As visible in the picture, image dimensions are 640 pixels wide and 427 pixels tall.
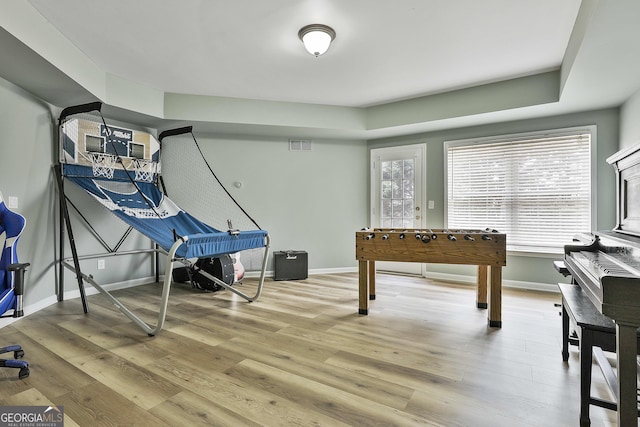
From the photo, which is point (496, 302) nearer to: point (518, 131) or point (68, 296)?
point (518, 131)

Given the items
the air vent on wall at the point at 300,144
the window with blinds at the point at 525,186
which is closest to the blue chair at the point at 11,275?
the air vent on wall at the point at 300,144

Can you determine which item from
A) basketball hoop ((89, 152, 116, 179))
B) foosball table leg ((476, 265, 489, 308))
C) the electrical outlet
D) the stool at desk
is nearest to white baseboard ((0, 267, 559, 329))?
the electrical outlet

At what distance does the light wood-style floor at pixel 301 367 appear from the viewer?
5.14 ft

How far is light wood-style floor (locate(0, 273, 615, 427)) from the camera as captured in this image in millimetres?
1565

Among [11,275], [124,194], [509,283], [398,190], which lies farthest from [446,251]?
[124,194]

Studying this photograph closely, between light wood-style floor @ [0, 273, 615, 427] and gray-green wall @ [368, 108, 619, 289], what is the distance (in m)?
0.81

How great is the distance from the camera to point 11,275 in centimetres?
194

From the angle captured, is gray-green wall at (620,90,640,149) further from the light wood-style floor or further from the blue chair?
the blue chair

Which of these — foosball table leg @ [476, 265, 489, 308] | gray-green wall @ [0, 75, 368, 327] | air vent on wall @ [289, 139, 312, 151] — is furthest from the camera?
air vent on wall @ [289, 139, 312, 151]

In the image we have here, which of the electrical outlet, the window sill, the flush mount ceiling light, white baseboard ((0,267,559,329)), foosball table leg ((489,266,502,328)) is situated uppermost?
the flush mount ceiling light

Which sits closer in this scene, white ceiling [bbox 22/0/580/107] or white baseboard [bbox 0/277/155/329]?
white ceiling [bbox 22/0/580/107]

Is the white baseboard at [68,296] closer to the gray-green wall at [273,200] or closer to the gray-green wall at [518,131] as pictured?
the gray-green wall at [273,200]

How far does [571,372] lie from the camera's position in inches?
76.4

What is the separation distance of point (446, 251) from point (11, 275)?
127 inches
